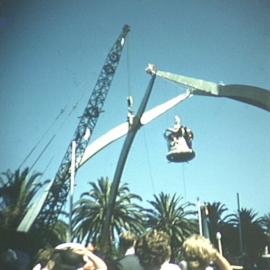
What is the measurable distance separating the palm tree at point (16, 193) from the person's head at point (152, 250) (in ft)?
2.62

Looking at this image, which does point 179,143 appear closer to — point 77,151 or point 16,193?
point 77,151

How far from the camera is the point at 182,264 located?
104 inches

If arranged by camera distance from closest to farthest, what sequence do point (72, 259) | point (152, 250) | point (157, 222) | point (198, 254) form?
point (198, 254), point (152, 250), point (72, 259), point (157, 222)

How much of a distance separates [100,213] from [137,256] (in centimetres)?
40

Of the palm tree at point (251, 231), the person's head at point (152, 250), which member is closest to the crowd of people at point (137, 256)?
the person's head at point (152, 250)

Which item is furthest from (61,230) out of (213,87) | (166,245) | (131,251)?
(213,87)

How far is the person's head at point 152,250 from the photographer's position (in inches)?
106

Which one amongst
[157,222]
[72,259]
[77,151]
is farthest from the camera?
[77,151]

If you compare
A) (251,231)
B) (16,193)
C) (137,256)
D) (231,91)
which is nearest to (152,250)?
(137,256)

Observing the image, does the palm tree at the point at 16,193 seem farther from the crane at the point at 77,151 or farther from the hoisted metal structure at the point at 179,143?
the hoisted metal structure at the point at 179,143

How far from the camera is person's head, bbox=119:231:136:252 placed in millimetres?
2979

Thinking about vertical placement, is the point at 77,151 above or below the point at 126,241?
above

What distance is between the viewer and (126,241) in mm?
2984

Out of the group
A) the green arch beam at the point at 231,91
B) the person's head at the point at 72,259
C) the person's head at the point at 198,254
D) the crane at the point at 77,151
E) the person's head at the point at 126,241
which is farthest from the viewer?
the green arch beam at the point at 231,91
